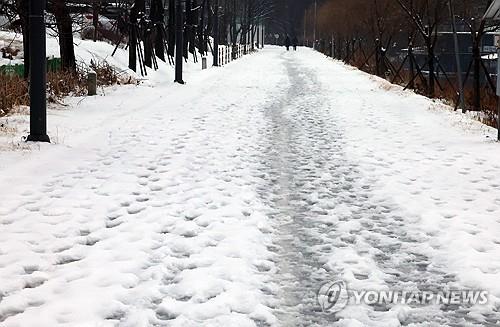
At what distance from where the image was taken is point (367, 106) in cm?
1680

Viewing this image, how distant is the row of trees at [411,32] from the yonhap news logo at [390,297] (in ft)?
35.9

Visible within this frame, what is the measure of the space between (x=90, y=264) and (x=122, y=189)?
2.37 meters

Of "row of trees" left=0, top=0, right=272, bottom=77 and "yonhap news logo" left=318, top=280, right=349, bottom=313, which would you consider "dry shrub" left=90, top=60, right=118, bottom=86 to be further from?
"yonhap news logo" left=318, top=280, right=349, bottom=313

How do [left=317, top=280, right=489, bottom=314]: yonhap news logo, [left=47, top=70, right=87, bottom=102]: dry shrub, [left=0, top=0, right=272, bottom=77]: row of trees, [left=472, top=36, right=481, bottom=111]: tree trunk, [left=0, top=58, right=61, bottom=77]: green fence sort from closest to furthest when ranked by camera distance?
[left=317, top=280, right=489, bottom=314]: yonhap news logo, [left=47, top=70, right=87, bottom=102]: dry shrub, [left=0, top=0, right=272, bottom=77]: row of trees, [left=0, top=58, right=61, bottom=77]: green fence, [left=472, top=36, right=481, bottom=111]: tree trunk

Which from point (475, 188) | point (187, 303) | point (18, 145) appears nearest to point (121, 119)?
point (18, 145)

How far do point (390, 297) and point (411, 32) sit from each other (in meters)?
23.2

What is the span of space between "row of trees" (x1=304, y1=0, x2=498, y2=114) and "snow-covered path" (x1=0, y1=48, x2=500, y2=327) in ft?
23.1

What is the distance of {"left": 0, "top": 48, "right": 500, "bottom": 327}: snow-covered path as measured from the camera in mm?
4211

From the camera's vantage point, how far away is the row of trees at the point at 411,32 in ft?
64.7

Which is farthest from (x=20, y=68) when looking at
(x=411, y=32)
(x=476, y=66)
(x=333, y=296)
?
(x=333, y=296)

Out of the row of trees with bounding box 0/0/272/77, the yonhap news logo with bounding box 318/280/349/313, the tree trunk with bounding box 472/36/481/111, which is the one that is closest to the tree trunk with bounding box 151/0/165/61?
the row of trees with bounding box 0/0/272/77

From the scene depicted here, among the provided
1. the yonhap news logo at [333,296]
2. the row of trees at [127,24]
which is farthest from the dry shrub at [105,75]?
the yonhap news logo at [333,296]

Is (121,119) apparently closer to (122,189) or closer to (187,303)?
(122,189)

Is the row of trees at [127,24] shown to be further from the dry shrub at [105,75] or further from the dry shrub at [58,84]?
the dry shrub at [105,75]
